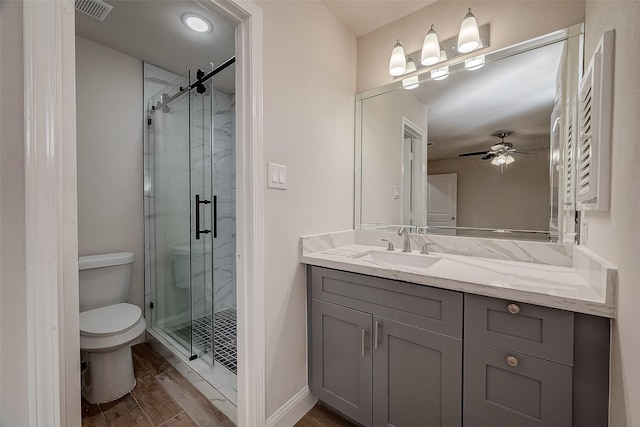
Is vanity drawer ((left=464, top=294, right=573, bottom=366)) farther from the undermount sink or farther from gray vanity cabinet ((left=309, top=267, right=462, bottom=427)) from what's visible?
the undermount sink

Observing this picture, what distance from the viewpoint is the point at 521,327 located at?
914 mm

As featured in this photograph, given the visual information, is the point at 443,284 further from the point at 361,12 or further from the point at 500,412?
the point at 361,12

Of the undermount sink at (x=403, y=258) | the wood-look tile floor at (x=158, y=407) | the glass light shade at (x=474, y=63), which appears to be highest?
the glass light shade at (x=474, y=63)

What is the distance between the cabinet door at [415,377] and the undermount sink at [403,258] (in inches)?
16.0

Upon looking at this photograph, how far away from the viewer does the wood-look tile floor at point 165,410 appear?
144 centimetres

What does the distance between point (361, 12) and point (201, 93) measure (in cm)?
136

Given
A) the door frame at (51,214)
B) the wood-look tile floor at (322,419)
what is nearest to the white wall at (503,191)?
the wood-look tile floor at (322,419)

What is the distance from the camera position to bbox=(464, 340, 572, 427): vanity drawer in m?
0.85

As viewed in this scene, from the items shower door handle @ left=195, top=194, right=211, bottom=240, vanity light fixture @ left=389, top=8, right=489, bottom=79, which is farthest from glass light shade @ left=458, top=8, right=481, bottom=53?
shower door handle @ left=195, top=194, right=211, bottom=240

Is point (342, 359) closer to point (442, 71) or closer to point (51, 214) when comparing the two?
point (51, 214)

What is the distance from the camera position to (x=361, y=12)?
1.75m

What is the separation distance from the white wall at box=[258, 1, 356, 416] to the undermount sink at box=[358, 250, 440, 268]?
1.05 ft

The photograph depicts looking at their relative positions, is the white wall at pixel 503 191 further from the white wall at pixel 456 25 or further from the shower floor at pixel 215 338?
the shower floor at pixel 215 338

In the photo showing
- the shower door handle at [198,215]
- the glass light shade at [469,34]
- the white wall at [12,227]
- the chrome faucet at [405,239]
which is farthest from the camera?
the shower door handle at [198,215]
